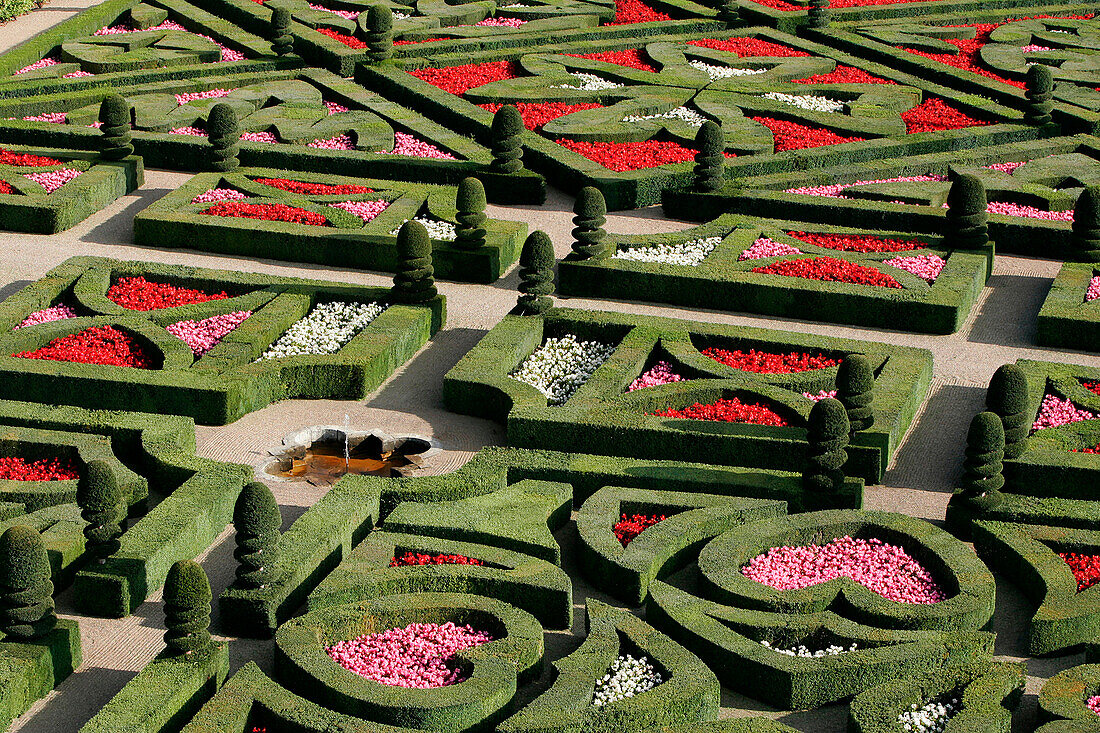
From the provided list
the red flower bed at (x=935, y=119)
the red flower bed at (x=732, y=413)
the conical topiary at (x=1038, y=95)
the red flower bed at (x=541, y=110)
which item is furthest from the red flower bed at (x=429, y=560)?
the conical topiary at (x=1038, y=95)

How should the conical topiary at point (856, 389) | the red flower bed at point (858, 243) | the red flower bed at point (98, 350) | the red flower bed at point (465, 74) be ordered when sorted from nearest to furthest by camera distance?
the conical topiary at point (856, 389) < the red flower bed at point (98, 350) < the red flower bed at point (858, 243) < the red flower bed at point (465, 74)

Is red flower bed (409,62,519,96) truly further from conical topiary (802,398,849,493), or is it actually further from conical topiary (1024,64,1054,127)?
conical topiary (802,398,849,493)

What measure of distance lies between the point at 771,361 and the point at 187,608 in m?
11.3

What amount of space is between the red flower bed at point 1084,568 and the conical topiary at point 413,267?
1219 centimetres

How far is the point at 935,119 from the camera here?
37.3m

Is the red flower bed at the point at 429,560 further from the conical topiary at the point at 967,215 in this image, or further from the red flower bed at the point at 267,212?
the conical topiary at the point at 967,215

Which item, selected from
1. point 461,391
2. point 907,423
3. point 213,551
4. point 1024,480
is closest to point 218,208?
point 461,391

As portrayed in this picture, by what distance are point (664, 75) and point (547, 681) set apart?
81.9 ft

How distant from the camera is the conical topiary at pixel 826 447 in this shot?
20.4 m

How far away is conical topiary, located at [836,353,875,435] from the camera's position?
843 inches

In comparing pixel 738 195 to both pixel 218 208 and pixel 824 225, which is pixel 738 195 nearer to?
pixel 824 225

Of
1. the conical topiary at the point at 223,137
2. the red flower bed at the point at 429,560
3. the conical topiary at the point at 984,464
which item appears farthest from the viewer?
the conical topiary at the point at 223,137

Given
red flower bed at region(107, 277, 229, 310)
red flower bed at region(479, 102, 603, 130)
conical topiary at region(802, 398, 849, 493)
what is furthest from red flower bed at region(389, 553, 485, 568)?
red flower bed at region(479, 102, 603, 130)

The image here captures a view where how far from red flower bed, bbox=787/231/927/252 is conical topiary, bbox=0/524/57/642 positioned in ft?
56.3
